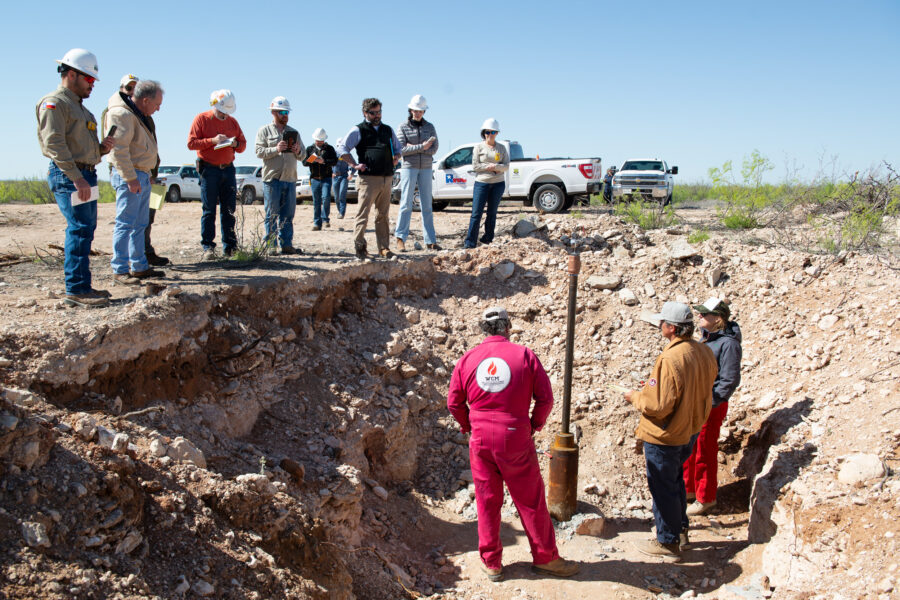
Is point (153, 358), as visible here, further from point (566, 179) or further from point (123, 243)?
point (566, 179)

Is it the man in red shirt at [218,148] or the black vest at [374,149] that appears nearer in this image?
the man in red shirt at [218,148]

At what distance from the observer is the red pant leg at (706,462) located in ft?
16.3

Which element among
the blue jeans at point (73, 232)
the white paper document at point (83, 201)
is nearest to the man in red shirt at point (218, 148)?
the white paper document at point (83, 201)

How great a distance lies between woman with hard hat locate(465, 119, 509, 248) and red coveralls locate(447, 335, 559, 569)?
3.97 metres

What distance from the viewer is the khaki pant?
7.12 m

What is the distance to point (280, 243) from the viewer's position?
7.20m

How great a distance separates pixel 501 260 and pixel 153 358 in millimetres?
4505

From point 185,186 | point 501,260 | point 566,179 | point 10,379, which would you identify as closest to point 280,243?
point 501,260

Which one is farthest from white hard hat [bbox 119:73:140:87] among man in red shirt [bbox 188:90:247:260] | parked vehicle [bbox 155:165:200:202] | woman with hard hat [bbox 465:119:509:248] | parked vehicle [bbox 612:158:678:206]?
parked vehicle [bbox 155:165:200:202]

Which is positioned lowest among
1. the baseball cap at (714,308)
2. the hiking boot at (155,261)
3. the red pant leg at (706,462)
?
the red pant leg at (706,462)

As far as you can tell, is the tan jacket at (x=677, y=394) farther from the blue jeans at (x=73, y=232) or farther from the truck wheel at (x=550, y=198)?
the truck wheel at (x=550, y=198)

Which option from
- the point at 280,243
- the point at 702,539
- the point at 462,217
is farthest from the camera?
the point at 462,217

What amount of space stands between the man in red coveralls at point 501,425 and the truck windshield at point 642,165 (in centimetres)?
1439

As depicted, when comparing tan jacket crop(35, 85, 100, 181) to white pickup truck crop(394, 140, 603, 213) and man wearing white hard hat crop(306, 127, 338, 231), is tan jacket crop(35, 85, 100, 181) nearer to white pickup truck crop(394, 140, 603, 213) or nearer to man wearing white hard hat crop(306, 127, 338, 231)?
man wearing white hard hat crop(306, 127, 338, 231)
